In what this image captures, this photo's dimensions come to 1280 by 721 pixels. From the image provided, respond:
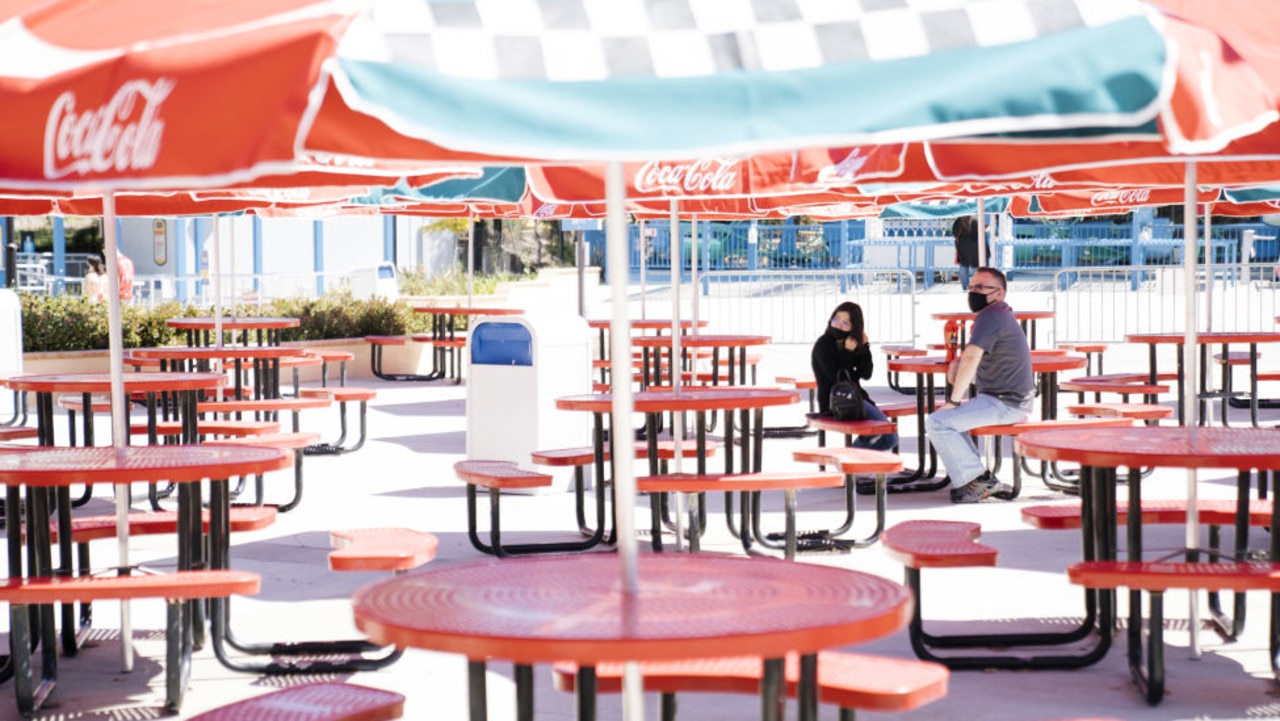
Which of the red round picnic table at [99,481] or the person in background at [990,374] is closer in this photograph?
Answer: the red round picnic table at [99,481]

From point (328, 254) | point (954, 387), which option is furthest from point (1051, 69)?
point (328, 254)

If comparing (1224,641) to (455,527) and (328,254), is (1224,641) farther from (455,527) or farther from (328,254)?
(328,254)

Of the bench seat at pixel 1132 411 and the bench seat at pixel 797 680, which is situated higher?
the bench seat at pixel 1132 411

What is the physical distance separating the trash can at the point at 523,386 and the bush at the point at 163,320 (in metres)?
8.35

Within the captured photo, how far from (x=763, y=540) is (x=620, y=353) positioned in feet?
17.3

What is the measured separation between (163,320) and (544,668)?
46.9 feet

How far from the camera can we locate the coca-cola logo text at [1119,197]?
1572 cm

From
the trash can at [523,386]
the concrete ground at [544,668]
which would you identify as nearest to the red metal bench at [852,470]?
the concrete ground at [544,668]

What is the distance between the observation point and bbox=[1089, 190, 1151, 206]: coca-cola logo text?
15.7 m

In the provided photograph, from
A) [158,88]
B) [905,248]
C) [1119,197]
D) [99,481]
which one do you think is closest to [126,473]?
[99,481]

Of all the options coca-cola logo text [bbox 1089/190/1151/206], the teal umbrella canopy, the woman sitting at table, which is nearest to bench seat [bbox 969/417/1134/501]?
the woman sitting at table

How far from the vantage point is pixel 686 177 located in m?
8.81

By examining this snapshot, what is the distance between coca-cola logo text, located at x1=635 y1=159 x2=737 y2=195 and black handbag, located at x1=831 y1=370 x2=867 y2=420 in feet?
9.29

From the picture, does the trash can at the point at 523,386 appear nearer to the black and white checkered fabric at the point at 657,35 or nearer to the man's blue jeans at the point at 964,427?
the man's blue jeans at the point at 964,427
